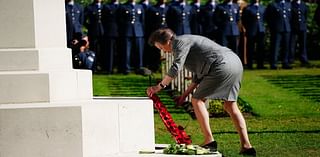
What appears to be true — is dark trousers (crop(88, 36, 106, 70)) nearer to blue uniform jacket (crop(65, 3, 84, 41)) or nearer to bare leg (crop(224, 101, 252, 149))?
blue uniform jacket (crop(65, 3, 84, 41))

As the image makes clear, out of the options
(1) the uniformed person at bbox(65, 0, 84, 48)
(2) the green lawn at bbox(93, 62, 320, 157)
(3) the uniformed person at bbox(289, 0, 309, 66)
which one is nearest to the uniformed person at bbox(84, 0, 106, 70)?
(1) the uniformed person at bbox(65, 0, 84, 48)

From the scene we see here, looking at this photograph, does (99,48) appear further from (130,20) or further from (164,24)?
(164,24)

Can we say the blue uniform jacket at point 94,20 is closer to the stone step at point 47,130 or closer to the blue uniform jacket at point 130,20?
the blue uniform jacket at point 130,20

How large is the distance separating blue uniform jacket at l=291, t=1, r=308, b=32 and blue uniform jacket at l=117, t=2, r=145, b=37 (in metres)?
3.91

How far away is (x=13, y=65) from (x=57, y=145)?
121 cm

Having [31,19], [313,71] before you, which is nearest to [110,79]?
[313,71]

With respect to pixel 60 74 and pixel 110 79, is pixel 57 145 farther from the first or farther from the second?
pixel 110 79

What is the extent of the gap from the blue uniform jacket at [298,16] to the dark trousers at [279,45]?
345 millimetres

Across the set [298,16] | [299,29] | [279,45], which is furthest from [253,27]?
[299,29]

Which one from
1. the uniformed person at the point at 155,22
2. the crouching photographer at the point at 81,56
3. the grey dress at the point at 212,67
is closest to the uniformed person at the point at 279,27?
the uniformed person at the point at 155,22

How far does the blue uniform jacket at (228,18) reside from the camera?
28484mm

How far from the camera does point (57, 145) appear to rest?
11883 millimetres

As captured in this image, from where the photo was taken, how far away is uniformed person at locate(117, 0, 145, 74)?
28297 mm

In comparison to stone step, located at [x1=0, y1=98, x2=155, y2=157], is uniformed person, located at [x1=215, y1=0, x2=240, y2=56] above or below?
below
